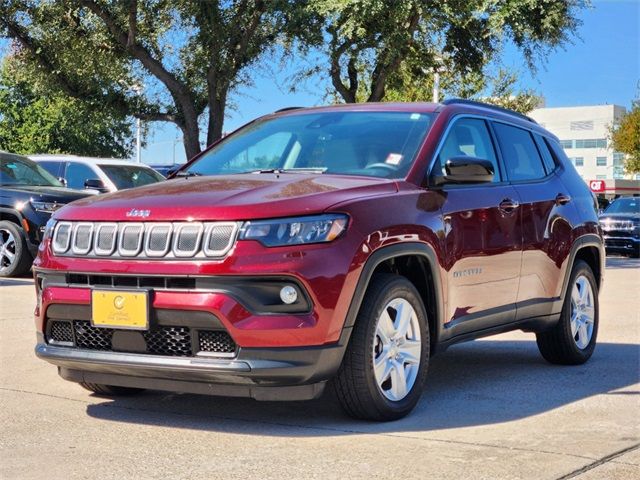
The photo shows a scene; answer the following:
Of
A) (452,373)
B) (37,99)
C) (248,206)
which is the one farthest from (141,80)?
(37,99)

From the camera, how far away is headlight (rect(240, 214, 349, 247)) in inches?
202

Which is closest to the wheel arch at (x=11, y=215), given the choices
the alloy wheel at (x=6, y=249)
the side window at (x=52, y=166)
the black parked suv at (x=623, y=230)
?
the alloy wheel at (x=6, y=249)

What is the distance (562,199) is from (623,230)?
18.6m

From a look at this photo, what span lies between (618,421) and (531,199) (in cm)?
190

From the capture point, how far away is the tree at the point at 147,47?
66.8 ft

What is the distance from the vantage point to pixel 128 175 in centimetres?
1739

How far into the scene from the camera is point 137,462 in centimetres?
479

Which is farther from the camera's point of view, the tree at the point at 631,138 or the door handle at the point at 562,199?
the tree at the point at 631,138

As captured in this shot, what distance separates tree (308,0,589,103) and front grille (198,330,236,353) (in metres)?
14.5

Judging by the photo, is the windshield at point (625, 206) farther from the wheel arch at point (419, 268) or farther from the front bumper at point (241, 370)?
the front bumper at point (241, 370)

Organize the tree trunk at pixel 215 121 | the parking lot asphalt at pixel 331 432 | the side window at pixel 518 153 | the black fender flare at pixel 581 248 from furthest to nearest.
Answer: the tree trunk at pixel 215 121 → the black fender flare at pixel 581 248 → the side window at pixel 518 153 → the parking lot asphalt at pixel 331 432

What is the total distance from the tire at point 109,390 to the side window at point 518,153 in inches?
110

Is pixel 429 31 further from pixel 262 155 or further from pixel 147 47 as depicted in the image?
pixel 262 155

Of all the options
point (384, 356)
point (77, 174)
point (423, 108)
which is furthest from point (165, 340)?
point (77, 174)
